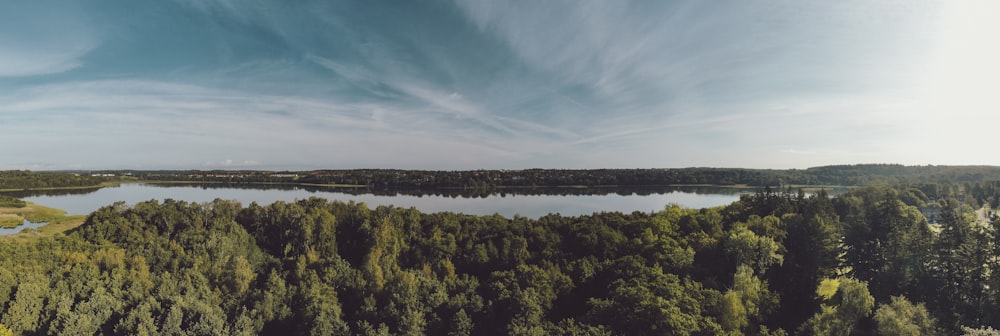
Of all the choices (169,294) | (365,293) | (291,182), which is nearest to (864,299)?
A: (365,293)

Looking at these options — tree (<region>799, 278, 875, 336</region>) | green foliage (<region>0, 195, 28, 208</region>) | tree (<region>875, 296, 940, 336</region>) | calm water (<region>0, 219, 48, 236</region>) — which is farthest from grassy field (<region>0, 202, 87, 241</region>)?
tree (<region>875, 296, 940, 336</region>)

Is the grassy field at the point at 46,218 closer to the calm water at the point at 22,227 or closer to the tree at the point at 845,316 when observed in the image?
the calm water at the point at 22,227

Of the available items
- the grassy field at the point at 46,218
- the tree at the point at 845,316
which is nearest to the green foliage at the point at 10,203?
the grassy field at the point at 46,218

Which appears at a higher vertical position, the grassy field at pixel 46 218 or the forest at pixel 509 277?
the forest at pixel 509 277

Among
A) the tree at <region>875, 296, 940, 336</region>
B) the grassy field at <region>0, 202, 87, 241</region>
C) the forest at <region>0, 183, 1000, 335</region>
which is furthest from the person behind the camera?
the grassy field at <region>0, 202, 87, 241</region>

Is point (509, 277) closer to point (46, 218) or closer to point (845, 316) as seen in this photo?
point (845, 316)

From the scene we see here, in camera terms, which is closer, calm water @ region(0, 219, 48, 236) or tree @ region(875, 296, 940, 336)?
tree @ region(875, 296, 940, 336)

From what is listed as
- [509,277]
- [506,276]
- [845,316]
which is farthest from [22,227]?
[845,316]

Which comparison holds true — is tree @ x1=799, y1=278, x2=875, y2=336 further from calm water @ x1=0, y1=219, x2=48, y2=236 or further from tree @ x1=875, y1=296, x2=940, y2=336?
calm water @ x1=0, y1=219, x2=48, y2=236
